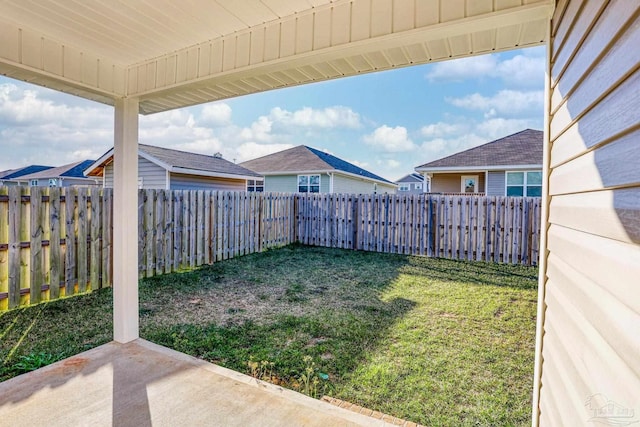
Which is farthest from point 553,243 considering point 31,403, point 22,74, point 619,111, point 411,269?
point 411,269

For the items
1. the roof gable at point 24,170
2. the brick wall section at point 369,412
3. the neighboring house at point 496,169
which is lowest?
the brick wall section at point 369,412

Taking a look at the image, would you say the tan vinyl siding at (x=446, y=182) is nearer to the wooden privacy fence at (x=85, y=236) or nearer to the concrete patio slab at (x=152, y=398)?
the wooden privacy fence at (x=85, y=236)

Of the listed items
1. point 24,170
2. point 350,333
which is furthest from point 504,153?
point 24,170

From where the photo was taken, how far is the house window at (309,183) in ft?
52.9

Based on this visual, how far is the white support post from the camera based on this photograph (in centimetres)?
304

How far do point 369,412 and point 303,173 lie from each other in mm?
14306

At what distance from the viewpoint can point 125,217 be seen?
3.12m

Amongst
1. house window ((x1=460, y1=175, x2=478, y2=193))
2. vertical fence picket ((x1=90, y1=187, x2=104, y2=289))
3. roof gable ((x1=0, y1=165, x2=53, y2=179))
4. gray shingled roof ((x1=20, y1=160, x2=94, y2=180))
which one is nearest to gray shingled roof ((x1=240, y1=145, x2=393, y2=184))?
house window ((x1=460, y1=175, x2=478, y2=193))

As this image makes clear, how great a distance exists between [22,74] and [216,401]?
2716 millimetres

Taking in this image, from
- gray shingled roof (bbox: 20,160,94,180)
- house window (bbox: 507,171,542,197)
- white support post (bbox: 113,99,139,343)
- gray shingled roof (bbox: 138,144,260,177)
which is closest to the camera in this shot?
white support post (bbox: 113,99,139,343)

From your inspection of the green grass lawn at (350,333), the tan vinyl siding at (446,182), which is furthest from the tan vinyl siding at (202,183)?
the tan vinyl siding at (446,182)

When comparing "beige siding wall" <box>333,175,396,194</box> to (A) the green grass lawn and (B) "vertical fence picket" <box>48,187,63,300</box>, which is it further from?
(B) "vertical fence picket" <box>48,187,63,300</box>

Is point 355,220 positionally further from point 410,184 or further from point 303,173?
point 410,184

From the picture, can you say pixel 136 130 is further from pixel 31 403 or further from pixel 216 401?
pixel 216 401
